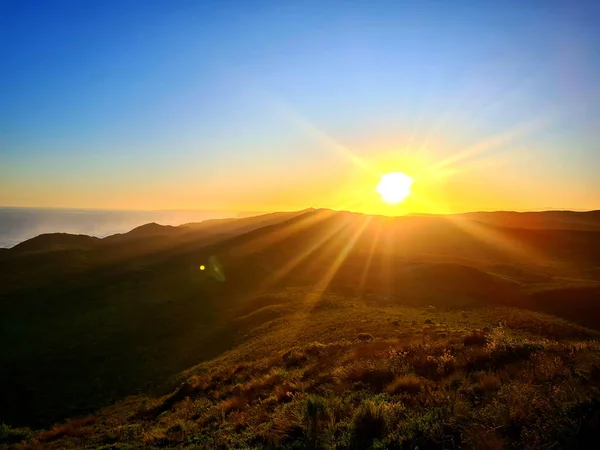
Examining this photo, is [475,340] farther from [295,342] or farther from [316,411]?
[295,342]

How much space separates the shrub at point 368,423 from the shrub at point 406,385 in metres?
2.16

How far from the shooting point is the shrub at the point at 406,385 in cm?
1008

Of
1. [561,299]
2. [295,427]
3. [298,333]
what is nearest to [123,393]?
[298,333]

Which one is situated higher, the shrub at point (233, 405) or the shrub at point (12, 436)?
the shrub at point (233, 405)

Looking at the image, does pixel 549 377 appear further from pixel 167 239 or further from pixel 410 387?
pixel 167 239

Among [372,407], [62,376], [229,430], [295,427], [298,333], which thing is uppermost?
[372,407]

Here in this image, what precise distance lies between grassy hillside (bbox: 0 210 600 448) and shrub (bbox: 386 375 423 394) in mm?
62

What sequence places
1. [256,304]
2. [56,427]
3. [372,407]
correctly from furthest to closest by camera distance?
[256,304] → [56,427] → [372,407]

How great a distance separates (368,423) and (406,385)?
295 cm

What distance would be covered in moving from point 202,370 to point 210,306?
19.4 meters

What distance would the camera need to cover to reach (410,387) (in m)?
10.2

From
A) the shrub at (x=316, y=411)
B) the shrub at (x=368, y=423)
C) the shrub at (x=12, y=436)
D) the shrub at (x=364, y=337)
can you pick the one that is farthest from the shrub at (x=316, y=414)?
the shrub at (x=12, y=436)

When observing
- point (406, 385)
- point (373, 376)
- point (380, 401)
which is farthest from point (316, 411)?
point (373, 376)

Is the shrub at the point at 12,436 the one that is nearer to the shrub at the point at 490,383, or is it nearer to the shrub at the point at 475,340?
the shrub at the point at 490,383
